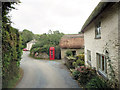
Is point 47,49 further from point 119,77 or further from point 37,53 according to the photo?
point 119,77

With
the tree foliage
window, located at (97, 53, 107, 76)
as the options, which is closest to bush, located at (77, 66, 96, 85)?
window, located at (97, 53, 107, 76)

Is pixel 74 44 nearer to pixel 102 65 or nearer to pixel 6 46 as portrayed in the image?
pixel 102 65

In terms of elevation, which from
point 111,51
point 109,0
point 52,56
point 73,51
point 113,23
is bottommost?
point 52,56

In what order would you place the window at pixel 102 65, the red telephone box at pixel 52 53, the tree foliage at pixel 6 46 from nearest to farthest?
the tree foliage at pixel 6 46, the window at pixel 102 65, the red telephone box at pixel 52 53

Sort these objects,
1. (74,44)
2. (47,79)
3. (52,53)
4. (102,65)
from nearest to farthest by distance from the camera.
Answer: (102,65)
(47,79)
(74,44)
(52,53)

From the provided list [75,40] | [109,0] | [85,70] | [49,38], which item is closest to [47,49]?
[49,38]

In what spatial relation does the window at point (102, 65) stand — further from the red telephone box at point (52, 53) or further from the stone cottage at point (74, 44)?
the red telephone box at point (52, 53)

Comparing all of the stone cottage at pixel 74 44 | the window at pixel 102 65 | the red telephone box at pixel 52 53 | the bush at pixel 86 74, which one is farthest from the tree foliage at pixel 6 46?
the red telephone box at pixel 52 53

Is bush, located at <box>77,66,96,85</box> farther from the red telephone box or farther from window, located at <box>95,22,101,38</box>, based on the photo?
the red telephone box

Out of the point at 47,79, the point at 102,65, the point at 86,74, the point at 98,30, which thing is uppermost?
the point at 98,30

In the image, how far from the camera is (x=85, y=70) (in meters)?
5.27

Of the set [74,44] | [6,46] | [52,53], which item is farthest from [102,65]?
[52,53]

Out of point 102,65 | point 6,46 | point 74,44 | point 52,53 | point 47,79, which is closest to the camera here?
point 6,46

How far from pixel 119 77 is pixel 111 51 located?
103 cm
